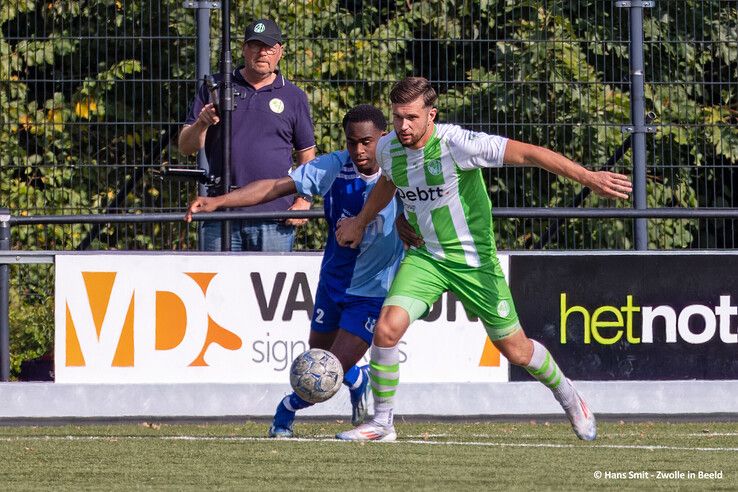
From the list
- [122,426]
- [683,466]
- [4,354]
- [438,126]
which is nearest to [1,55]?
[4,354]

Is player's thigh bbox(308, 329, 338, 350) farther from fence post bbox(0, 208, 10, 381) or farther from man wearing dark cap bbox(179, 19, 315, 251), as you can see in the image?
fence post bbox(0, 208, 10, 381)

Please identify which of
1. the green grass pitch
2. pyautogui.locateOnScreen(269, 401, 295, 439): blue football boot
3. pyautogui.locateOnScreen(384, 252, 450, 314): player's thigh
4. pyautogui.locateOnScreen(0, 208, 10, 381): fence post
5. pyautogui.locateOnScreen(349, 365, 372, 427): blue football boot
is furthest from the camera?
pyautogui.locateOnScreen(0, 208, 10, 381): fence post

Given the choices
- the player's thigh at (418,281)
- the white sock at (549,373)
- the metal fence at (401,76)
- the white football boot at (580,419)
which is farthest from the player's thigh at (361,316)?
the metal fence at (401,76)

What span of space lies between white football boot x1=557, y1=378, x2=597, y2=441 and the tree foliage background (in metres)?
2.74

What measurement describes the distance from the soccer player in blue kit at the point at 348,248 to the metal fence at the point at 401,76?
7.60 feet

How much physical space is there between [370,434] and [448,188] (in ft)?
4.56

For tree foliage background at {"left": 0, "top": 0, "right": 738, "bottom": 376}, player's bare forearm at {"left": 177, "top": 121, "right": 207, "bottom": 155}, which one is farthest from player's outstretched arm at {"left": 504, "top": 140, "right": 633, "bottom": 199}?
tree foliage background at {"left": 0, "top": 0, "right": 738, "bottom": 376}

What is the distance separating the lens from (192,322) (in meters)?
10.4

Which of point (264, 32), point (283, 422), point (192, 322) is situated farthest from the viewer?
point (192, 322)

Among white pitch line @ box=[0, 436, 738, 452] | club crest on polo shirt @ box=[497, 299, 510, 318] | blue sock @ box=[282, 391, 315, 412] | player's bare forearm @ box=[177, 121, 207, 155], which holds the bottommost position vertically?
white pitch line @ box=[0, 436, 738, 452]

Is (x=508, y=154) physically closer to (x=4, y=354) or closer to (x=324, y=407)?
(x=324, y=407)

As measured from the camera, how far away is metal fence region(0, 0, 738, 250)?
1118 cm

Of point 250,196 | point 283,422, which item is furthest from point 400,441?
point 250,196

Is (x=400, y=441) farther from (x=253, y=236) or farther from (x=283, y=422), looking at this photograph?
(x=253, y=236)
